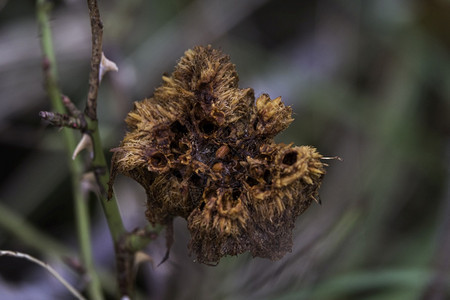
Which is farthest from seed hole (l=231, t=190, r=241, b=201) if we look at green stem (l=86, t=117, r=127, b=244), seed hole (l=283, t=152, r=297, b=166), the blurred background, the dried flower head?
the blurred background

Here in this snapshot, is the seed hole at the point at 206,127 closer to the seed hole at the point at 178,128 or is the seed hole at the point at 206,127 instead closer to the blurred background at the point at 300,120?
the seed hole at the point at 178,128

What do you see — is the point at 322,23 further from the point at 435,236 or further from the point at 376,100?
the point at 435,236

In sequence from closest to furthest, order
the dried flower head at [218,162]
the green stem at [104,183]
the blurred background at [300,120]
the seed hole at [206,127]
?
the dried flower head at [218,162]
the seed hole at [206,127]
the green stem at [104,183]
the blurred background at [300,120]

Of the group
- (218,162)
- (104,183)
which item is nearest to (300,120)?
(104,183)

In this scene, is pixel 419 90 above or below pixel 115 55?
below

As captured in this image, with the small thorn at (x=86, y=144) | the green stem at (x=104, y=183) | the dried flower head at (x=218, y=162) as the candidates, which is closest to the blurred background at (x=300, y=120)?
the green stem at (x=104, y=183)

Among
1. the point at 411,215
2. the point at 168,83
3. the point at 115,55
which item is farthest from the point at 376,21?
the point at 168,83

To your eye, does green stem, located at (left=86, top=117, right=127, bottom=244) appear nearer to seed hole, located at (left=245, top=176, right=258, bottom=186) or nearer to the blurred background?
seed hole, located at (left=245, top=176, right=258, bottom=186)
